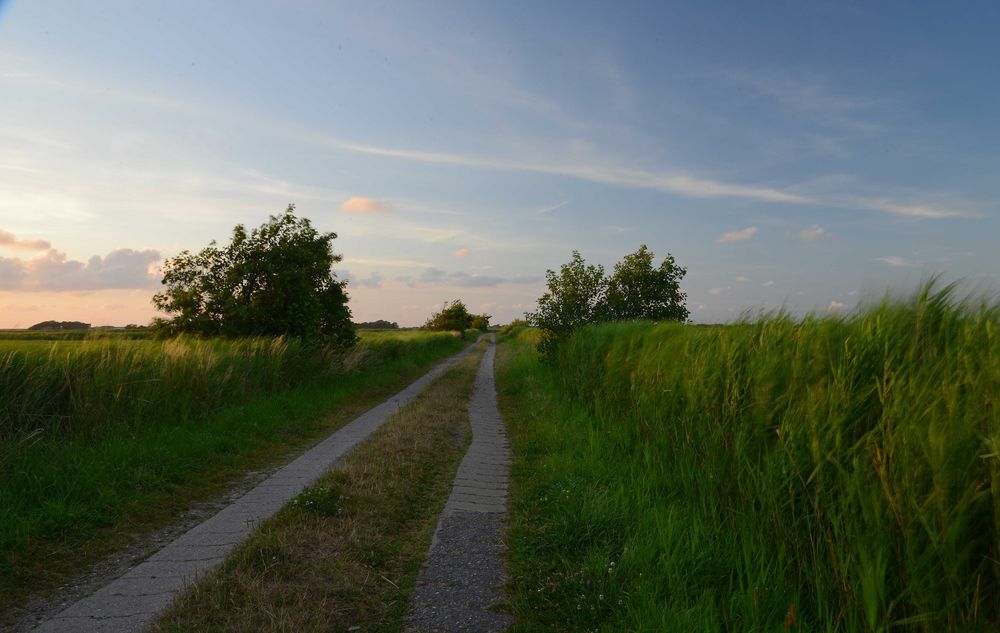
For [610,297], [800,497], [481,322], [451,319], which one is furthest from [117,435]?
[481,322]

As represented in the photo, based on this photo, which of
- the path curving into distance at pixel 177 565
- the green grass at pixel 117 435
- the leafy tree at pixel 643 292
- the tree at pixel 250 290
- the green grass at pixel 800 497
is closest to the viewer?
the green grass at pixel 800 497

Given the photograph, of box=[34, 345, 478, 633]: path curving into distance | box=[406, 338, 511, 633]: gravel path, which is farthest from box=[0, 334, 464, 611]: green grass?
box=[406, 338, 511, 633]: gravel path

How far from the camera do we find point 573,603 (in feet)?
12.7

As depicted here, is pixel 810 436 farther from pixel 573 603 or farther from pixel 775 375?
pixel 573 603

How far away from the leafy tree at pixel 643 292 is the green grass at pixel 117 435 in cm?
1049

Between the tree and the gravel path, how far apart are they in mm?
9734

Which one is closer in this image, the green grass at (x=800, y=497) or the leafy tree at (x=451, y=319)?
the green grass at (x=800, y=497)

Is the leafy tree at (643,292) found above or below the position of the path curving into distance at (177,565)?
above

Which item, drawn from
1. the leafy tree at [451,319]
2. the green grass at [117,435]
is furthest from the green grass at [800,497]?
the leafy tree at [451,319]

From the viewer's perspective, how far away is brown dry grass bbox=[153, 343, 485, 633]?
372cm

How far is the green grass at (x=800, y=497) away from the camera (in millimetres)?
2580

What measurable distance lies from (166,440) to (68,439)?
43.3 inches

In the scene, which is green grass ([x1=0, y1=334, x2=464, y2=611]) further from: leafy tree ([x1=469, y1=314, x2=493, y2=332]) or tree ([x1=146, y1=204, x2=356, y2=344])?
leafy tree ([x1=469, y1=314, x2=493, y2=332])

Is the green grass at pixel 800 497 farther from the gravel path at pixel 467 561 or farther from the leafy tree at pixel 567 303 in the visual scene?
the leafy tree at pixel 567 303
